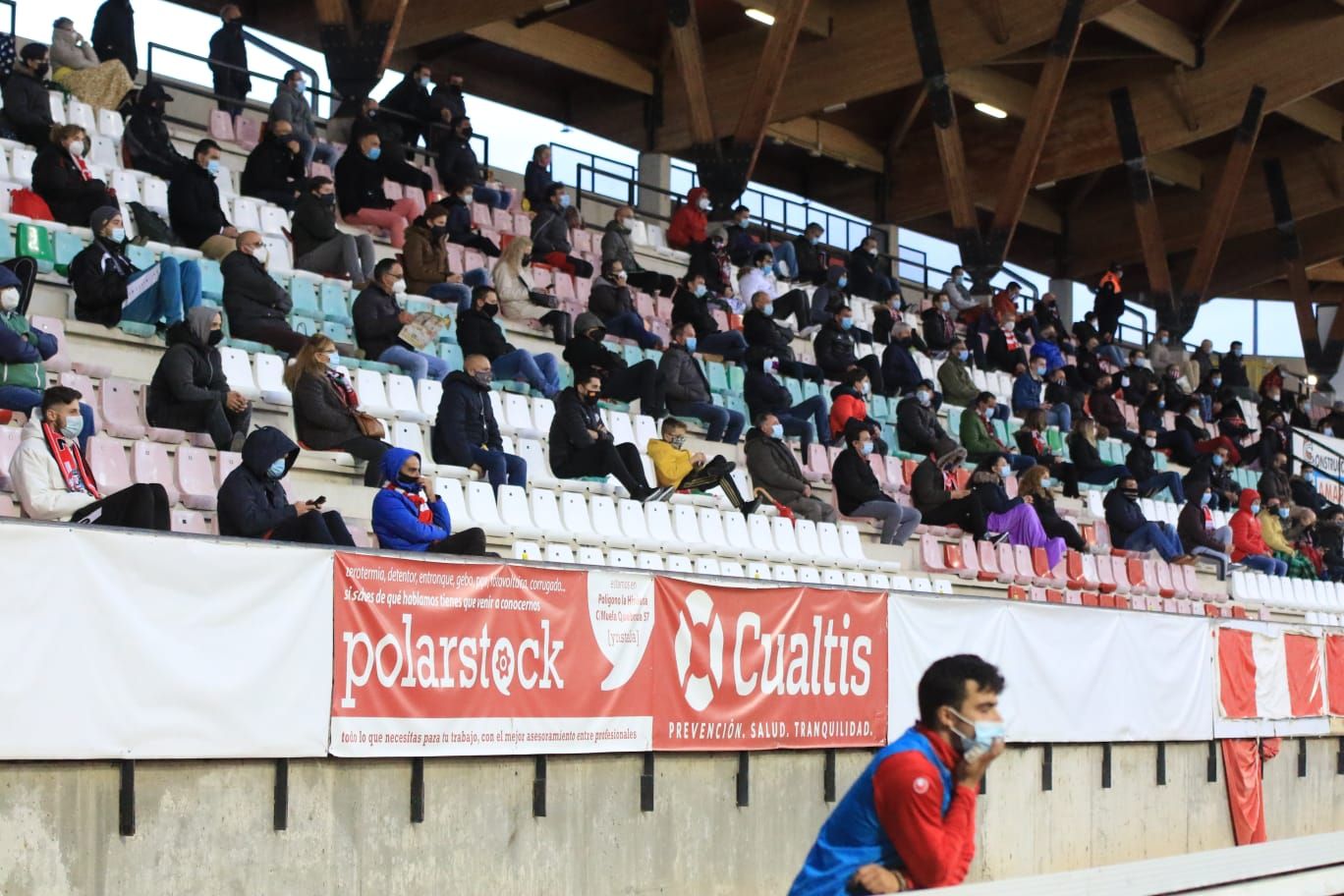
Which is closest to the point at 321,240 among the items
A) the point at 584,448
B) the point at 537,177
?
the point at 584,448

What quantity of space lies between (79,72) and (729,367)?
629 centimetres

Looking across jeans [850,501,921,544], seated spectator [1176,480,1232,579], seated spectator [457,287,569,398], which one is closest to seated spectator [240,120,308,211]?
seated spectator [457,287,569,398]

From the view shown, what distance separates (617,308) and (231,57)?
14.6 feet

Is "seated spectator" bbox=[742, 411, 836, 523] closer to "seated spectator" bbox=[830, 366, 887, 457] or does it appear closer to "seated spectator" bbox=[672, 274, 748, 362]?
"seated spectator" bbox=[830, 366, 887, 457]

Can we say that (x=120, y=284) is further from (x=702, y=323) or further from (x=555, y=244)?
(x=702, y=323)

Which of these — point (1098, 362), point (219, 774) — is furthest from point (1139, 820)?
point (1098, 362)

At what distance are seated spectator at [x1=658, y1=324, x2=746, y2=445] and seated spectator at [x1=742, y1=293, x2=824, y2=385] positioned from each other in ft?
6.93

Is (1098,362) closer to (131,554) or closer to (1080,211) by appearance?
(1080,211)

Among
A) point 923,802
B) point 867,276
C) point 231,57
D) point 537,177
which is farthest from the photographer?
point 867,276

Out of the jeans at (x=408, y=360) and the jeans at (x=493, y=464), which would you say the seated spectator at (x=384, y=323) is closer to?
the jeans at (x=408, y=360)

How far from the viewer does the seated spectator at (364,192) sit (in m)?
16.7

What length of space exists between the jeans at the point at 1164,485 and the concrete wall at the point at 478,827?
11.8m

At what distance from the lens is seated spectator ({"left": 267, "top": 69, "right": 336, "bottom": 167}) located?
54.6ft

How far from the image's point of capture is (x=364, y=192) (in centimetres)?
1677
